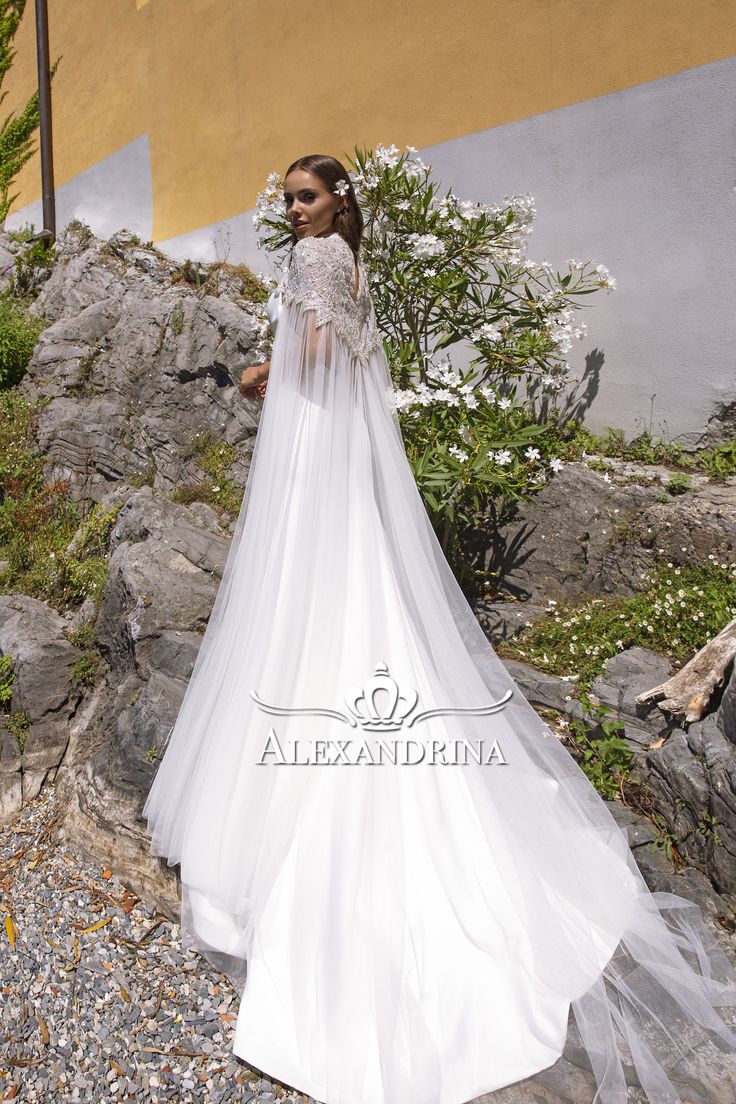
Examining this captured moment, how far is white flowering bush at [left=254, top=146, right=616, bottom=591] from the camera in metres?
3.39

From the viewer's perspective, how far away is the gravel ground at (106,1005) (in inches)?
74.3

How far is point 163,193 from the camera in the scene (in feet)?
23.1

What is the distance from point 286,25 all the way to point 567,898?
634cm

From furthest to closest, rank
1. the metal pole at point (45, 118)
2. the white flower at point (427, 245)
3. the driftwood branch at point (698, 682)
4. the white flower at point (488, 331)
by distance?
the metal pole at point (45, 118) < the white flower at point (488, 331) < the white flower at point (427, 245) < the driftwood branch at point (698, 682)

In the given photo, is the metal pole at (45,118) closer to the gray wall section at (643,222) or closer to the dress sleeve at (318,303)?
the gray wall section at (643,222)

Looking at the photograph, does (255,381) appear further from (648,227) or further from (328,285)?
(648,227)

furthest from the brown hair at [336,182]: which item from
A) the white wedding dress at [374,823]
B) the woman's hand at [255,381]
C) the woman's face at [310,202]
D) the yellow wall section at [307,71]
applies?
the yellow wall section at [307,71]

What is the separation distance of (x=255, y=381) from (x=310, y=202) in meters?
0.67

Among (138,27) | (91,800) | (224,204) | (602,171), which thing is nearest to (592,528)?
(602,171)

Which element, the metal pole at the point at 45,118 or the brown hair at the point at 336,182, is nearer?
the brown hair at the point at 336,182

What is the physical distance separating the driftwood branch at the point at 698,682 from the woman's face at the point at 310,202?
2.08 metres

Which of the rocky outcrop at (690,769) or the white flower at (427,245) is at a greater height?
the white flower at (427,245)

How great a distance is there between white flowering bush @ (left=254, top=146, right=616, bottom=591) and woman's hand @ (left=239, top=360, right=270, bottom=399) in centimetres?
78

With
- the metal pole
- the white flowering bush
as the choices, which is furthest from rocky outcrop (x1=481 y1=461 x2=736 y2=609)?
the metal pole
